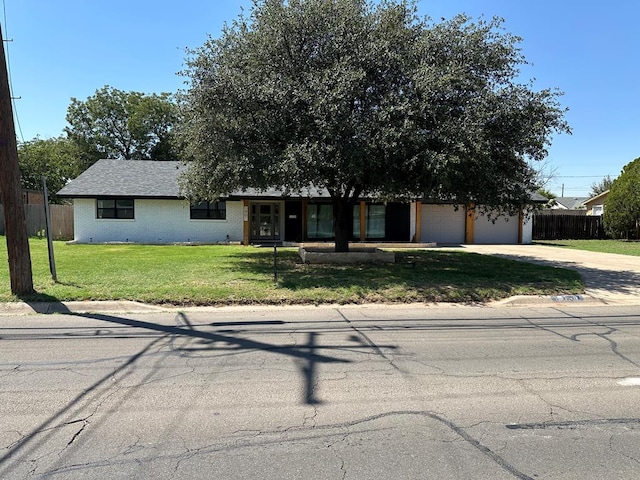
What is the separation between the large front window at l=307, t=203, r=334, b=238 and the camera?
24969mm

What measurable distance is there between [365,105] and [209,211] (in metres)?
14.3

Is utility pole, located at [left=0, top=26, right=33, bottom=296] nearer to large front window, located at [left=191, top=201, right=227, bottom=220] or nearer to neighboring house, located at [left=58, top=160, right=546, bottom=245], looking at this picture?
neighboring house, located at [left=58, top=160, right=546, bottom=245]

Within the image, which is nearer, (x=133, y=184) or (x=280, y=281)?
(x=280, y=281)

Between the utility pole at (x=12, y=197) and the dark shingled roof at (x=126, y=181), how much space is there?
12850 mm

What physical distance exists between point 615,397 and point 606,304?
247 inches

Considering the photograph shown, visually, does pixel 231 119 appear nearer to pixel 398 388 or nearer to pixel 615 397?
pixel 398 388

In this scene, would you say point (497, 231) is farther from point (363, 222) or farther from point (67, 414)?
point (67, 414)

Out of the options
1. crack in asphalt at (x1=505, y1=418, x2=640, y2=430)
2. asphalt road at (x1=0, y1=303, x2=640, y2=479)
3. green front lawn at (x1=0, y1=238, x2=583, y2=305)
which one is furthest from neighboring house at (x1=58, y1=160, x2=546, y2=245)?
crack in asphalt at (x1=505, y1=418, x2=640, y2=430)

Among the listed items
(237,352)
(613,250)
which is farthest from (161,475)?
→ (613,250)

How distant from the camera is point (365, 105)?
1167 cm

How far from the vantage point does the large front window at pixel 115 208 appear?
23.6 meters

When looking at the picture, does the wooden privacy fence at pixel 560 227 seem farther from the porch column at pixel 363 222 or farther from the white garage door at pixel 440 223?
the porch column at pixel 363 222

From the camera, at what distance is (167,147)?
146 feet

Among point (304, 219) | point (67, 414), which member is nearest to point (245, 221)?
point (304, 219)
